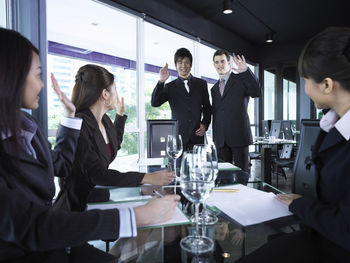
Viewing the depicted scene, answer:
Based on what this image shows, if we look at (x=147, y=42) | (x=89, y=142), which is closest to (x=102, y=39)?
(x=147, y=42)

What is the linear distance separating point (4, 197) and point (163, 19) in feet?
14.2

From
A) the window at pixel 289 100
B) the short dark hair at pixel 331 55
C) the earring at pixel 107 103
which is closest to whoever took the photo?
the short dark hair at pixel 331 55

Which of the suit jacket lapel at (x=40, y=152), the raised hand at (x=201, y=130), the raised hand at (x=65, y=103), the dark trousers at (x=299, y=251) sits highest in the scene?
the raised hand at (x=65, y=103)

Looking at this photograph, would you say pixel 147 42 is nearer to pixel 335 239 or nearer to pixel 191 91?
Answer: pixel 191 91

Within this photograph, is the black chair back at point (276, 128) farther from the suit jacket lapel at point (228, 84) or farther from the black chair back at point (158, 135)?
the black chair back at point (158, 135)

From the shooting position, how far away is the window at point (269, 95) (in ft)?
27.0

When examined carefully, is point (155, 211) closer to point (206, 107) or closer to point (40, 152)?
point (40, 152)

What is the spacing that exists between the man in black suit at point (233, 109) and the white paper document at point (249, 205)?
180 cm

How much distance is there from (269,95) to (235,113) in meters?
5.85

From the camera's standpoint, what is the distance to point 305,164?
174cm

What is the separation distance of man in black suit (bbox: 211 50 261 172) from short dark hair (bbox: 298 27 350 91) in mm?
1996

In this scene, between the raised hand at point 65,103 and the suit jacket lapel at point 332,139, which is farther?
the raised hand at point 65,103

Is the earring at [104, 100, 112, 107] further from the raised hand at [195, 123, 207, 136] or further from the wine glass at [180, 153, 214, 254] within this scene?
the raised hand at [195, 123, 207, 136]

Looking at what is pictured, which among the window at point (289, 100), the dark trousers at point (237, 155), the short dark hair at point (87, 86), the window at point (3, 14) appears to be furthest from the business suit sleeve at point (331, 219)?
the window at point (289, 100)
